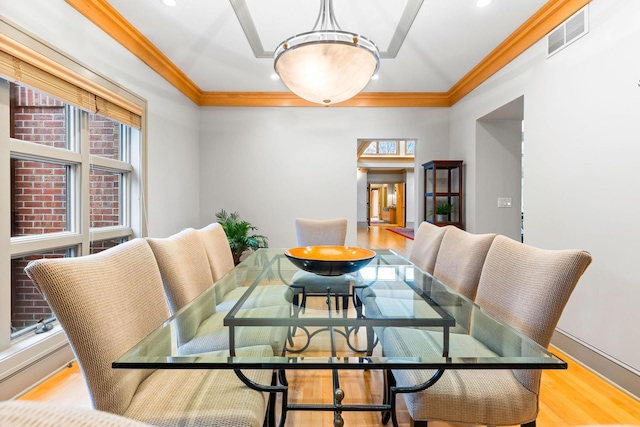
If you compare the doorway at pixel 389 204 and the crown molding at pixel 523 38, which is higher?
the crown molding at pixel 523 38

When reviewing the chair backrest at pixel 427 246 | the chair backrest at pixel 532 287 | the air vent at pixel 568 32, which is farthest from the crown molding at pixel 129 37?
the air vent at pixel 568 32

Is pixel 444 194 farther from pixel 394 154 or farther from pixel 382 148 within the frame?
pixel 382 148

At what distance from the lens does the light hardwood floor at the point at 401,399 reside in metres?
1.59

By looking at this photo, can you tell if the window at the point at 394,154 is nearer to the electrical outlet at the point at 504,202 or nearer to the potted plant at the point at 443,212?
the potted plant at the point at 443,212

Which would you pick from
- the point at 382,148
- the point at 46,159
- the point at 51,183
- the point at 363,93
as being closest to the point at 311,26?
the point at 363,93

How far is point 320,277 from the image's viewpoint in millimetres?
1991

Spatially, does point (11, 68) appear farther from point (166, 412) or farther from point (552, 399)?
point (552, 399)

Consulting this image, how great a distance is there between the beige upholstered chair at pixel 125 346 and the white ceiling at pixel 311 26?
7.11ft

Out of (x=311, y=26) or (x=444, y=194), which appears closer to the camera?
(x=311, y=26)

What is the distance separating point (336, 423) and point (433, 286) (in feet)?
2.68

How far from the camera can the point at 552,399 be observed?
1.76 m

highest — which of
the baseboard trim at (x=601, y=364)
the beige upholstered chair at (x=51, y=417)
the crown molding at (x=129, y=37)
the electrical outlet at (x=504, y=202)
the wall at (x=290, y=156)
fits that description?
the crown molding at (x=129, y=37)

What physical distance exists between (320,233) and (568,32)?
8.18ft

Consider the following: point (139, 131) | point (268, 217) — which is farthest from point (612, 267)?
point (139, 131)
